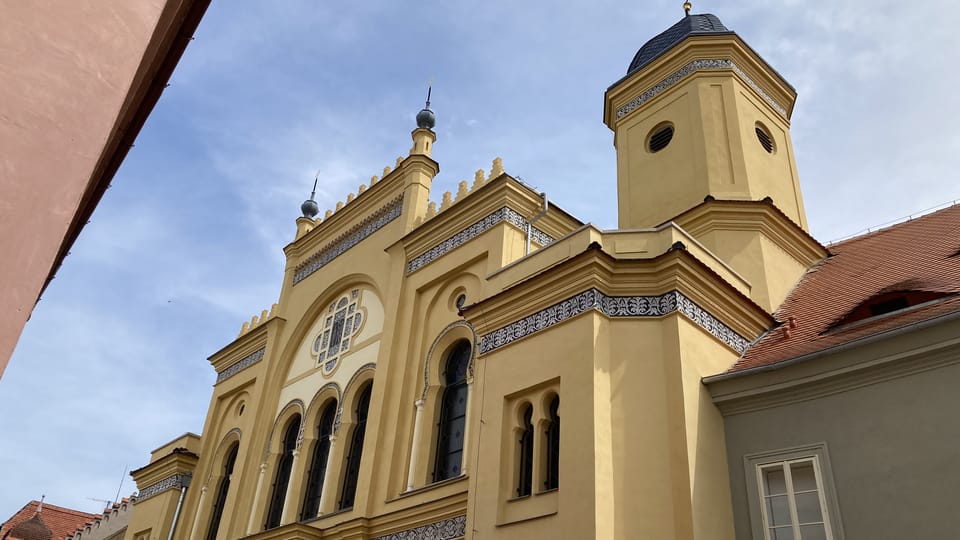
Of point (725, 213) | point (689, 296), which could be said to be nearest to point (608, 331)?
point (689, 296)

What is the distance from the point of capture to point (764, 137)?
51.1ft

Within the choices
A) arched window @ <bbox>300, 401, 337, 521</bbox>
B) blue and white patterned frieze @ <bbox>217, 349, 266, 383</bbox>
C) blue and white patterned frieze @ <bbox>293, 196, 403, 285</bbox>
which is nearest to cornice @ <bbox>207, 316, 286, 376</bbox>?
blue and white patterned frieze @ <bbox>217, 349, 266, 383</bbox>

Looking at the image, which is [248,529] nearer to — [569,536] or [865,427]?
[569,536]

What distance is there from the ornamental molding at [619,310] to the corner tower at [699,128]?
4359 mm

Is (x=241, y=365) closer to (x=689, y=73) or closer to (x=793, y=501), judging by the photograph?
(x=689, y=73)

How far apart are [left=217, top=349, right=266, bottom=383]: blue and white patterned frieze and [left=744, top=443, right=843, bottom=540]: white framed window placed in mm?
12117

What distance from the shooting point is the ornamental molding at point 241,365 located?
18531 millimetres

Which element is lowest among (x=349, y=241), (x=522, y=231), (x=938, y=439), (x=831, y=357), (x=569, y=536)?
(x=569, y=536)

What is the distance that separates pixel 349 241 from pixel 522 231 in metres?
5.29

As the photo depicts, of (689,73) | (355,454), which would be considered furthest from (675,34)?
(355,454)

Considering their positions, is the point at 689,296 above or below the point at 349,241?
below

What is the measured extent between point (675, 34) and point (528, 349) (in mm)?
9361

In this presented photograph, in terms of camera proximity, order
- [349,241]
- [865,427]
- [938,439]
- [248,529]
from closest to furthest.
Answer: [938,439] → [865,427] → [248,529] → [349,241]

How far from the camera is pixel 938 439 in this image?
808cm
